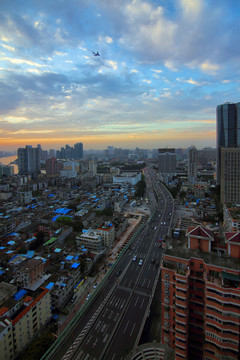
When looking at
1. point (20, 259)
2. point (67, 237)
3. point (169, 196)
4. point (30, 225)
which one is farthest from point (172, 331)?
point (169, 196)

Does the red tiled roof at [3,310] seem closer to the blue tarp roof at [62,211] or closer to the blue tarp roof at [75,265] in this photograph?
the blue tarp roof at [75,265]

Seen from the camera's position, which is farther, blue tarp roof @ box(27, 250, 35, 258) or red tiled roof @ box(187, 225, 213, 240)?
blue tarp roof @ box(27, 250, 35, 258)

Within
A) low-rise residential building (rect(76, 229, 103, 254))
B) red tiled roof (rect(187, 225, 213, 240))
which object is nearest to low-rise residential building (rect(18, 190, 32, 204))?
low-rise residential building (rect(76, 229, 103, 254))

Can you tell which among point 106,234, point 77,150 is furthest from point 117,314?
point 77,150

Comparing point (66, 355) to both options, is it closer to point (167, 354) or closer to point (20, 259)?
point (167, 354)

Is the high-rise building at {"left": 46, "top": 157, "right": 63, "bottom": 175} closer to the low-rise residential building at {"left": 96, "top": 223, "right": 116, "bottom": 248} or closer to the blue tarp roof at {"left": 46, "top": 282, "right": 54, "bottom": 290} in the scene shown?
the low-rise residential building at {"left": 96, "top": 223, "right": 116, "bottom": 248}
